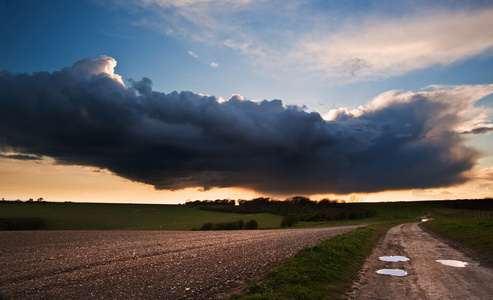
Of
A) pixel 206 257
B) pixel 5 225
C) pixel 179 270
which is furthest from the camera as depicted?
pixel 5 225

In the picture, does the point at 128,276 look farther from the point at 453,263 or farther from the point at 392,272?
the point at 453,263

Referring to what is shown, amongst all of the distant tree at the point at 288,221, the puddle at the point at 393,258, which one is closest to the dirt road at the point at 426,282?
the puddle at the point at 393,258

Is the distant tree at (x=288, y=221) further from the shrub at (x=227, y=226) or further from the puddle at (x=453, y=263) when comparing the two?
the puddle at (x=453, y=263)

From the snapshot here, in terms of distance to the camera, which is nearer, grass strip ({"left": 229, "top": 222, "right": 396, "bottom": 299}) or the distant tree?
grass strip ({"left": 229, "top": 222, "right": 396, "bottom": 299})

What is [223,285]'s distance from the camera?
51.4 ft

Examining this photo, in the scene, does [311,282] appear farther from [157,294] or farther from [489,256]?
[489,256]

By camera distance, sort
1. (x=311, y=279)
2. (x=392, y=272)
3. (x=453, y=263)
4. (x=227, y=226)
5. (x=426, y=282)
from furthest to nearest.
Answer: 1. (x=227, y=226)
2. (x=453, y=263)
3. (x=392, y=272)
4. (x=311, y=279)
5. (x=426, y=282)

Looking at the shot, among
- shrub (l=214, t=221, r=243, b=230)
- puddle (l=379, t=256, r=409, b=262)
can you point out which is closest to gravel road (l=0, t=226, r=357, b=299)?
puddle (l=379, t=256, r=409, b=262)

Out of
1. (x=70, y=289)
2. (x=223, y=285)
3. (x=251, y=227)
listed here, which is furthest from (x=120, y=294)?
(x=251, y=227)

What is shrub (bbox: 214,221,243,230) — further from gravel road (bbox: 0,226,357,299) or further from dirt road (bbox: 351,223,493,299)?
dirt road (bbox: 351,223,493,299)

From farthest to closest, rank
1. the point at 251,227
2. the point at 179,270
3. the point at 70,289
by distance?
the point at 251,227, the point at 179,270, the point at 70,289

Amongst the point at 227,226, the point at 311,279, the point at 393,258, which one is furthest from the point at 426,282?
the point at 227,226

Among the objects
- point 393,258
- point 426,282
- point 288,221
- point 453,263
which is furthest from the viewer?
point 288,221

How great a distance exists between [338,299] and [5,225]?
112055 mm
